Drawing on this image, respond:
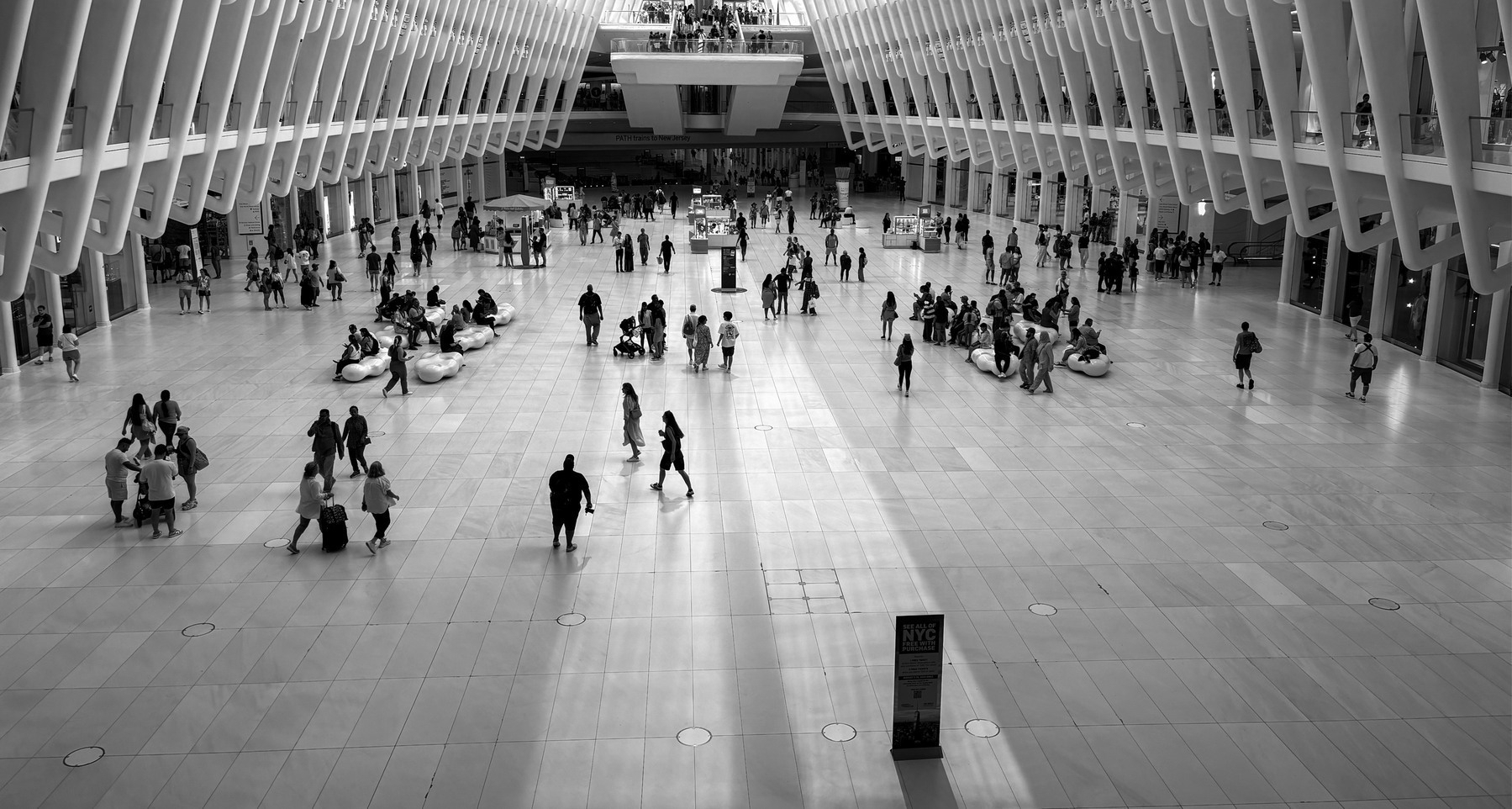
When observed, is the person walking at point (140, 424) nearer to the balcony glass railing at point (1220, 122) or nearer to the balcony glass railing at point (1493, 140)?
the balcony glass railing at point (1493, 140)

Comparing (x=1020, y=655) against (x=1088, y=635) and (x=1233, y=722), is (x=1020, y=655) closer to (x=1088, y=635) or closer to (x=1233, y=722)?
(x=1088, y=635)

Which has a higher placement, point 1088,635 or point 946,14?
point 946,14

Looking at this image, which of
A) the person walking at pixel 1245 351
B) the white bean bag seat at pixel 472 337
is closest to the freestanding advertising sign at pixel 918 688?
the person walking at pixel 1245 351

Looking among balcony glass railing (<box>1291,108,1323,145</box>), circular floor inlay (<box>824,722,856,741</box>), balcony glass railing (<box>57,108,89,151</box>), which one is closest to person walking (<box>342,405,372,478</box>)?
balcony glass railing (<box>57,108,89,151</box>)

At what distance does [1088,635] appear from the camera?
32.7 feet

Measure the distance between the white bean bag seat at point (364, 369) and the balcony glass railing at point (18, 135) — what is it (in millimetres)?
5824

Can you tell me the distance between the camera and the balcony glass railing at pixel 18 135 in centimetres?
1409

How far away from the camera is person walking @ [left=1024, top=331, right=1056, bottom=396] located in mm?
18484

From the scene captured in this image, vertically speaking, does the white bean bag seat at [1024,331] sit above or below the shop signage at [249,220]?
below

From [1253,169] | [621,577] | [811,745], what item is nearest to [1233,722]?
[811,745]

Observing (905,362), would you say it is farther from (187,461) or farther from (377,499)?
(187,461)

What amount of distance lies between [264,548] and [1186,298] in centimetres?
2287

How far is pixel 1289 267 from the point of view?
27.6 metres

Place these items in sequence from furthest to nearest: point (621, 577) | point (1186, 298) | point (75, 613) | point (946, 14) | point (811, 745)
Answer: point (946, 14)
point (1186, 298)
point (621, 577)
point (75, 613)
point (811, 745)
